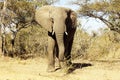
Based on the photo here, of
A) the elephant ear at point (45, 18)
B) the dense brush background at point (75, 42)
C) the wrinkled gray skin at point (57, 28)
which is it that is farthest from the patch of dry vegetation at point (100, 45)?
the elephant ear at point (45, 18)

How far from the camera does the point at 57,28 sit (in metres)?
11.5

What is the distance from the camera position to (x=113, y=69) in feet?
41.5

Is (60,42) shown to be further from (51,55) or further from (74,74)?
(74,74)

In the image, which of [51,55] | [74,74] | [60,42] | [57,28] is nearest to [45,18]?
[57,28]

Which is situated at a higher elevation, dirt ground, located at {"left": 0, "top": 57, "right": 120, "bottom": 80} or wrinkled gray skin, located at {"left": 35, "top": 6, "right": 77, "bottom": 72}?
wrinkled gray skin, located at {"left": 35, "top": 6, "right": 77, "bottom": 72}

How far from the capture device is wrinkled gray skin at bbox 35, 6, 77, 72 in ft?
37.7

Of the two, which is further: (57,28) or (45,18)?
(45,18)

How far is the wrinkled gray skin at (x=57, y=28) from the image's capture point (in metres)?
11.5

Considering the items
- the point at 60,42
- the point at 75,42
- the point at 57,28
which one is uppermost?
the point at 57,28

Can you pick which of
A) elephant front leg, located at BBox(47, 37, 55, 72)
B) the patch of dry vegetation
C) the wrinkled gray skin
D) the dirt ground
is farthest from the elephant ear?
the patch of dry vegetation

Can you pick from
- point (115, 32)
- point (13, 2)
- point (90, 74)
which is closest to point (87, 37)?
point (115, 32)

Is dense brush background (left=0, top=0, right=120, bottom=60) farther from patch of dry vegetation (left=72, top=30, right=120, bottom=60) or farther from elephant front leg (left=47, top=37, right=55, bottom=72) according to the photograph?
elephant front leg (left=47, top=37, right=55, bottom=72)

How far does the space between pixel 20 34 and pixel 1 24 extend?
151 inches

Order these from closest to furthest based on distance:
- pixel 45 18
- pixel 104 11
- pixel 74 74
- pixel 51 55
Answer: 1. pixel 74 74
2. pixel 45 18
3. pixel 51 55
4. pixel 104 11
